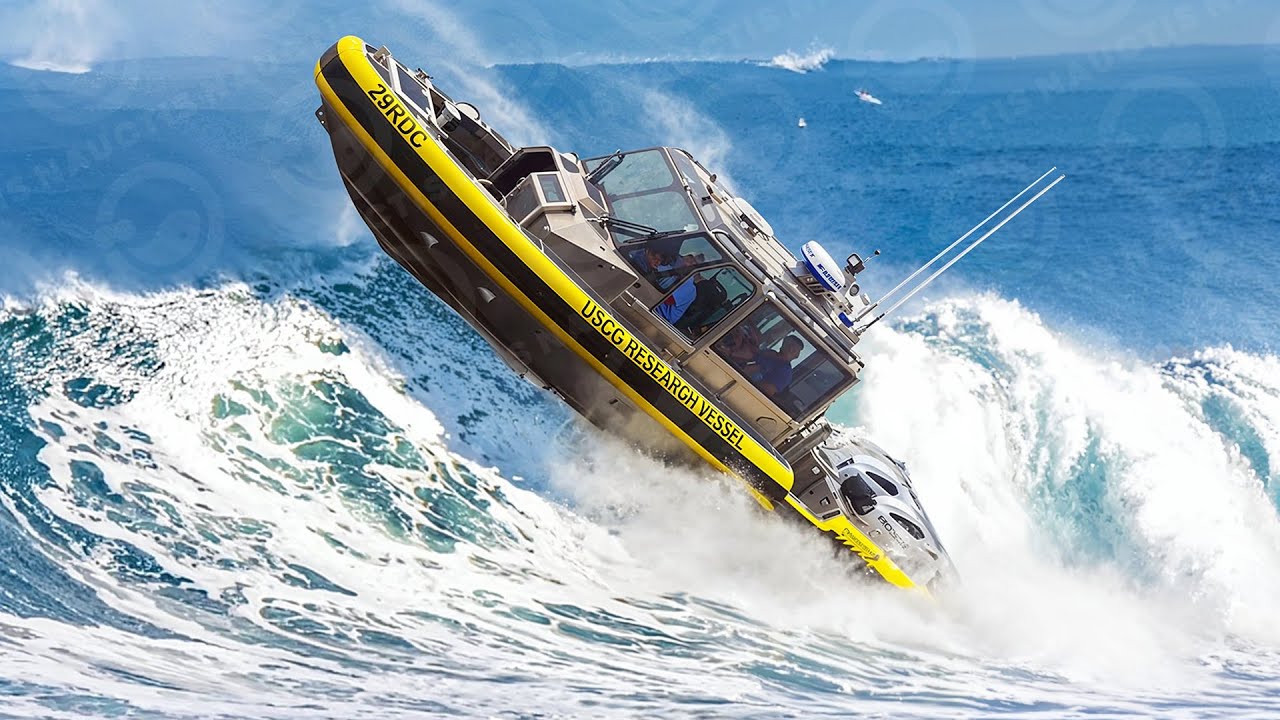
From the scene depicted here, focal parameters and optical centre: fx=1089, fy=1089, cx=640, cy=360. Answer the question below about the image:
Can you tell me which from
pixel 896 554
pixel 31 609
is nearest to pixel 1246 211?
pixel 896 554

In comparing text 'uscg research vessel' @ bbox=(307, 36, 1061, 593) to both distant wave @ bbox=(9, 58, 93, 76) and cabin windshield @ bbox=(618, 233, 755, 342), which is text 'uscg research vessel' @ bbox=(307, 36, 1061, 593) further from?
distant wave @ bbox=(9, 58, 93, 76)

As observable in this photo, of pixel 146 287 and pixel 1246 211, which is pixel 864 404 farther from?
pixel 1246 211

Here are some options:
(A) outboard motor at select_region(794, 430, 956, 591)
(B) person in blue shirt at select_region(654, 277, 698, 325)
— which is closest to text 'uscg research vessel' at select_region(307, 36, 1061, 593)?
(B) person in blue shirt at select_region(654, 277, 698, 325)

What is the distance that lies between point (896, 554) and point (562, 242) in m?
4.70

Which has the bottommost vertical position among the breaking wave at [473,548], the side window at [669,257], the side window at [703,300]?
the breaking wave at [473,548]

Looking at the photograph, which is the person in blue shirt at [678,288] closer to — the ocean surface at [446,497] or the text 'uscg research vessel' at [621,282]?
the text 'uscg research vessel' at [621,282]

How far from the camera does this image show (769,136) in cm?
3275

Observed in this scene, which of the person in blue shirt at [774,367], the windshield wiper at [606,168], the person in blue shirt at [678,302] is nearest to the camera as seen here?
the person in blue shirt at [678,302]

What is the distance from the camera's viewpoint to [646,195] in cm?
1019

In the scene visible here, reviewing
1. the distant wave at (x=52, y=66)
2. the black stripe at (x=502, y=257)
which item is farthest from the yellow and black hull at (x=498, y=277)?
the distant wave at (x=52, y=66)

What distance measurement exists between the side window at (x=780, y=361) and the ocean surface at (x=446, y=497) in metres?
1.09

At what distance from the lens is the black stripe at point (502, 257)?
30.5ft

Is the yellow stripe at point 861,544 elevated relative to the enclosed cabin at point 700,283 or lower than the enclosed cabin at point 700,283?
lower

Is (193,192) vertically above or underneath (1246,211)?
underneath
